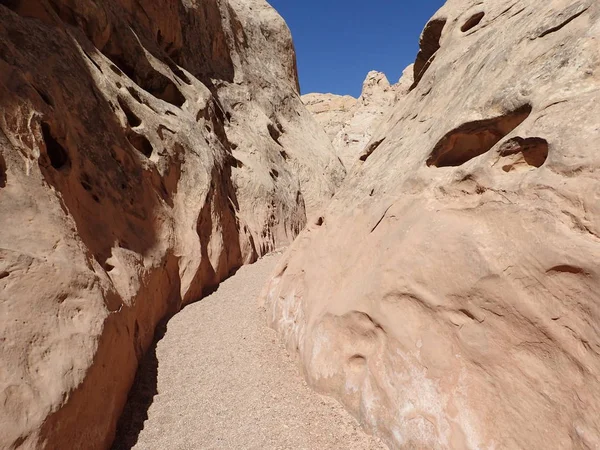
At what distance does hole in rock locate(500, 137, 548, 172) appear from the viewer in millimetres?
2209

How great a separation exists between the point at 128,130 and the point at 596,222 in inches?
181

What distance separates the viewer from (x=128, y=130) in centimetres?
472

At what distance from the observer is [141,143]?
196 inches

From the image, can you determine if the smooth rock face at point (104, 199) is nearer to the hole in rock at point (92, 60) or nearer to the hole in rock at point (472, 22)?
the hole in rock at point (92, 60)

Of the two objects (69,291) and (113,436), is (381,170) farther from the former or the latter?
(113,436)

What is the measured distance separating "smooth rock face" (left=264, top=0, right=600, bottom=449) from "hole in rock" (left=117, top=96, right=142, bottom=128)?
322cm

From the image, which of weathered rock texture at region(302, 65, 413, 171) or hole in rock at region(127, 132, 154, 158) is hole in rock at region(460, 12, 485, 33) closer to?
hole in rock at region(127, 132, 154, 158)

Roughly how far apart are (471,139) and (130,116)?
4.13 metres

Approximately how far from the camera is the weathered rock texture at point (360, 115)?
18094 millimetres

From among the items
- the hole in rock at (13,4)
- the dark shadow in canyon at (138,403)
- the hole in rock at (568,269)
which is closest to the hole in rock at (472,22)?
the hole in rock at (568,269)

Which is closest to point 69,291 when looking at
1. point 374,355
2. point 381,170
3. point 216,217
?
point 374,355

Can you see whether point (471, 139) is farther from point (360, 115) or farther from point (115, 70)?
point (360, 115)

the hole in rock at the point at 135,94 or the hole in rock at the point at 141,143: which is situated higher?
the hole in rock at the point at 135,94

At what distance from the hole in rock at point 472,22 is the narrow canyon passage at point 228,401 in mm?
3987
